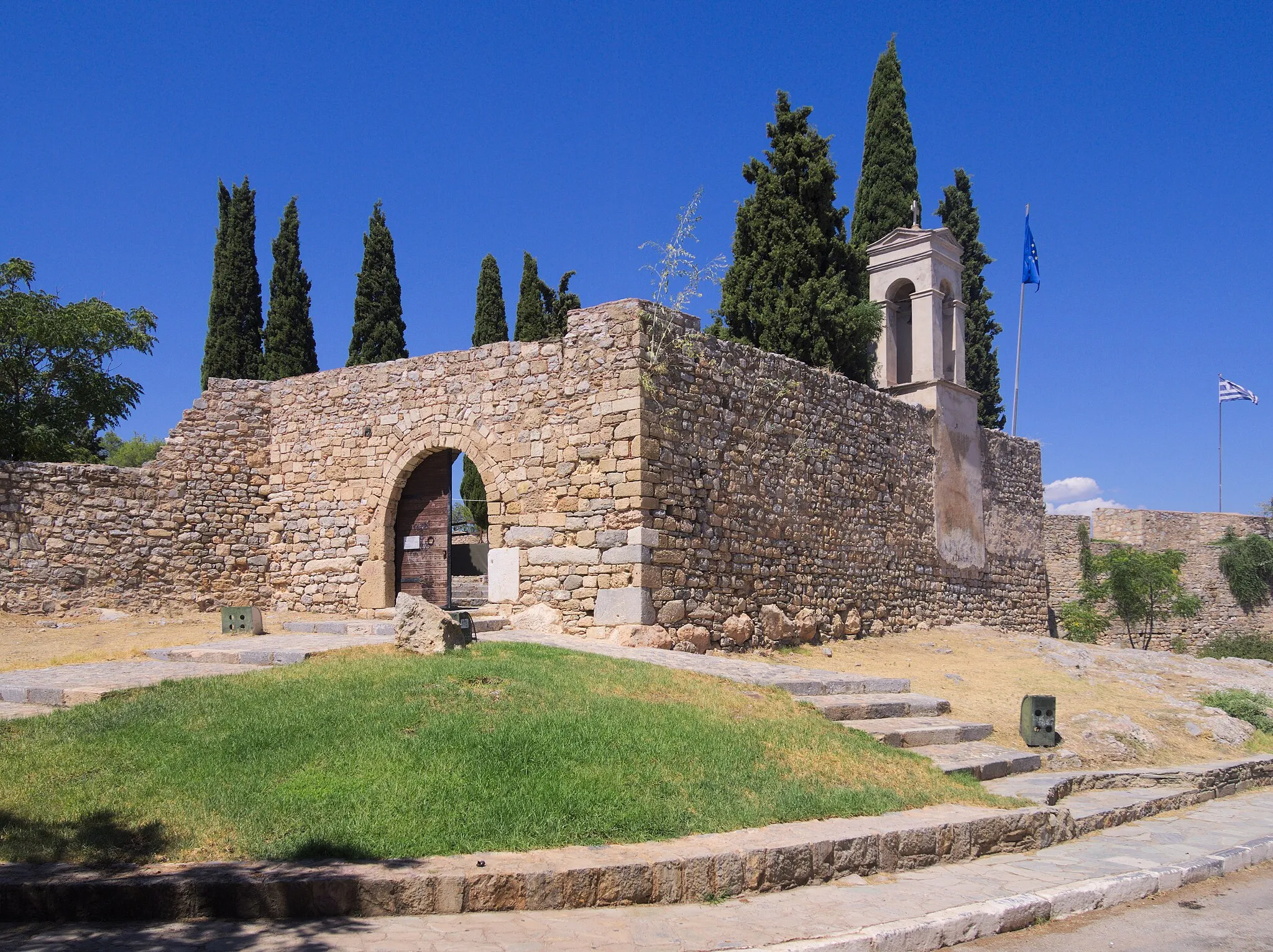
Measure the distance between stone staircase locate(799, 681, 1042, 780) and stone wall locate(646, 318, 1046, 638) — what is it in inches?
123

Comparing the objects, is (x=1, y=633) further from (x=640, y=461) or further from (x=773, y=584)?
(x=773, y=584)

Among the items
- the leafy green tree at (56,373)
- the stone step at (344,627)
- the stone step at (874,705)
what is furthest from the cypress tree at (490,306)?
the stone step at (874,705)

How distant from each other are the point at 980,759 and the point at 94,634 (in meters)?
11.0

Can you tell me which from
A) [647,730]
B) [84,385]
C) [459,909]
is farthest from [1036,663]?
[84,385]

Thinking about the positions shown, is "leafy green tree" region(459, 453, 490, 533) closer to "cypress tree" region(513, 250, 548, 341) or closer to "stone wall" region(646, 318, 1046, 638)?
"cypress tree" region(513, 250, 548, 341)

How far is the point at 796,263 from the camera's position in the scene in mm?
17969

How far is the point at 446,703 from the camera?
723 cm

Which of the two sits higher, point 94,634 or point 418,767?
point 94,634

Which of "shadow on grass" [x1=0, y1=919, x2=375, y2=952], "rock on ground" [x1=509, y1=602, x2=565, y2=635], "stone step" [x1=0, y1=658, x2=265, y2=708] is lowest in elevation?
"shadow on grass" [x1=0, y1=919, x2=375, y2=952]

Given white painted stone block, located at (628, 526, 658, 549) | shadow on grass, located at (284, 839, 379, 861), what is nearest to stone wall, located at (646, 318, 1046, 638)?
white painted stone block, located at (628, 526, 658, 549)

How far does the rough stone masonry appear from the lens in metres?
12.3

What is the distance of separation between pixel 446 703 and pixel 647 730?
1.45 m

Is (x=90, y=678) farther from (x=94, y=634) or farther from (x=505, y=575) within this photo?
(x=505, y=575)

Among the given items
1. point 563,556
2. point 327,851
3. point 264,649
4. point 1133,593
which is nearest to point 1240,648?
point 1133,593
